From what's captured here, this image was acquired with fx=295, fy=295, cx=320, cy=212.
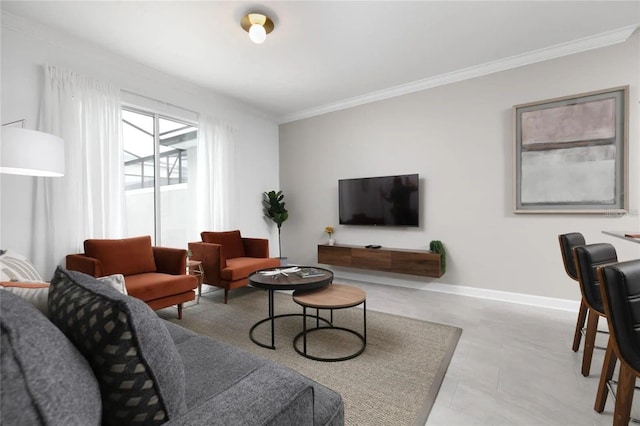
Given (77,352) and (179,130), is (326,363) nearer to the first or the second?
(77,352)

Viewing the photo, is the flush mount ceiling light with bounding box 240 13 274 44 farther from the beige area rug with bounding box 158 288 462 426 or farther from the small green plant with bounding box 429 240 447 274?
the small green plant with bounding box 429 240 447 274

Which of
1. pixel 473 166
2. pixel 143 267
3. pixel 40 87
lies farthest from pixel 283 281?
pixel 40 87

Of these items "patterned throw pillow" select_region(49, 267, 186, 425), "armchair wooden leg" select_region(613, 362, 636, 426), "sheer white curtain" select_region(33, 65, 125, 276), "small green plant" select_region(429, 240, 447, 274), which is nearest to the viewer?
"patterned throw pillow" select_region(49, 267, 186, 425)

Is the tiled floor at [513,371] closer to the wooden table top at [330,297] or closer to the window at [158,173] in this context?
the wooden table top at [330,297]

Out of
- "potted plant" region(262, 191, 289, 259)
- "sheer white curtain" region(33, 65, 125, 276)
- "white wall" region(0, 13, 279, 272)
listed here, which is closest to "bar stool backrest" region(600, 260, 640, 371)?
"sheer white curtain" region(33, 65, 125, 276)

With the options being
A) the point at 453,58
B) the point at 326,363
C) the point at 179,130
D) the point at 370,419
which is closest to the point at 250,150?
the point at 179,130

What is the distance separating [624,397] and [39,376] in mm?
2034

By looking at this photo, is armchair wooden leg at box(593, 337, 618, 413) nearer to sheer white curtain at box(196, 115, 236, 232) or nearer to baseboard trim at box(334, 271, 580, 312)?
baseboard trim at box(334, 271, 580, 312)

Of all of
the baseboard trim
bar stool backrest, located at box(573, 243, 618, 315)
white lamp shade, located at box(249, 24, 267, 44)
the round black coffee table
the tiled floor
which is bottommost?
the tiled floor

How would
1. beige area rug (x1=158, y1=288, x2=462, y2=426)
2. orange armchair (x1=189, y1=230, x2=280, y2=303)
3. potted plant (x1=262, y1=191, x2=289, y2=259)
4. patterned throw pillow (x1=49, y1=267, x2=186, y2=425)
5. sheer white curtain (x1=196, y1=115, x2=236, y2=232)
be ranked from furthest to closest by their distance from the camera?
potted plant (x1=262, y1=191, x2=289, y2=259) → sheer white curtain (x1=196, y1=115, x2=236, y2=232) → orange armchair (x1=189, y1=230, x2=280, y2=303) → beige area rug (x1=158, y1=288, x2=462, y2=426) → patterned throw pillow (x1=49, y1=267, x2=186, y2=425)

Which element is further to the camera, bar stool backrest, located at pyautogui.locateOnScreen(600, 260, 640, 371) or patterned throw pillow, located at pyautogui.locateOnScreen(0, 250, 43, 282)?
patterned throw pillow, located at pyautogui.locateOnScreen(0, 250, 43, 282)

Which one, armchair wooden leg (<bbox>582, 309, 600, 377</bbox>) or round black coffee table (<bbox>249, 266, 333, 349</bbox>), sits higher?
round black coffee table (<bbox>249, 266, 333, 349</bbox>)

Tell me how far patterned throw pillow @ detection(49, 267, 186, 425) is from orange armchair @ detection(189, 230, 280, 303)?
8.69ft

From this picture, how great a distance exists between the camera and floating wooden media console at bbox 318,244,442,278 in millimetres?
3623
